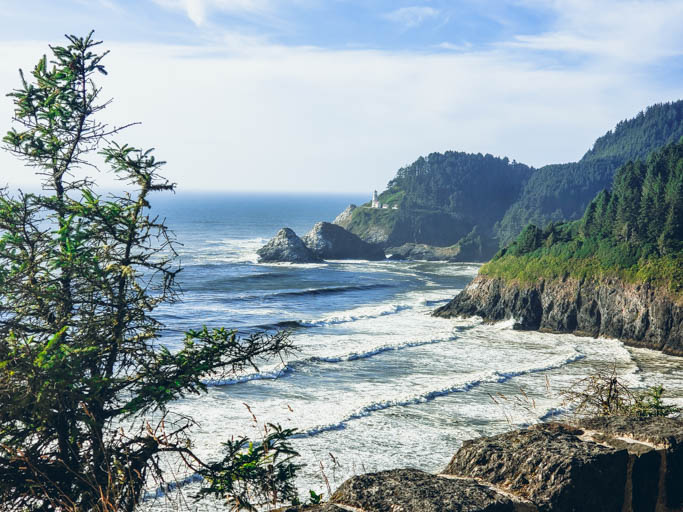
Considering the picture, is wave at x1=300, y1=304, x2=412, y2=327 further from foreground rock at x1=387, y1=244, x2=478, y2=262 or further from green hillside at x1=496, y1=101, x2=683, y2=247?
green hillside at x1=496, y1=101, x2=683, y2=247

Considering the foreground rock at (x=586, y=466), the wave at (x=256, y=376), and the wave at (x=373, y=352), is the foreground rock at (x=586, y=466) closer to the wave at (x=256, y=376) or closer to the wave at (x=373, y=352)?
the wave at (x=256, y=376)

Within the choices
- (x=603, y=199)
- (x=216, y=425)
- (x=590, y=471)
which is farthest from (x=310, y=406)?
(x=603, y=199)

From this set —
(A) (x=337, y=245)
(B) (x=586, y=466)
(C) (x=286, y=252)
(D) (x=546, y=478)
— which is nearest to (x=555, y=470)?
(D) (x=546, y=478)

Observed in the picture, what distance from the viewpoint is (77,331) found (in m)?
6.42

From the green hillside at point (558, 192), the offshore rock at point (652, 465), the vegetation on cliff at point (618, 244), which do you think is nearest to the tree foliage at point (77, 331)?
the offshore rock at point (652, 465)

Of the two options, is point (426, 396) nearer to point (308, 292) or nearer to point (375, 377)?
point (375, 377)

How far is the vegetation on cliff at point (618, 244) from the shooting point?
4588 cm

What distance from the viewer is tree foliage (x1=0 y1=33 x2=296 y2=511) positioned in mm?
5371

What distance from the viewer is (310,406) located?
26234mm

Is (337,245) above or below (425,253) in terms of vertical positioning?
above

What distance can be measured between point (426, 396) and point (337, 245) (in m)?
83.9

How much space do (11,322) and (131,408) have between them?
4.77ft

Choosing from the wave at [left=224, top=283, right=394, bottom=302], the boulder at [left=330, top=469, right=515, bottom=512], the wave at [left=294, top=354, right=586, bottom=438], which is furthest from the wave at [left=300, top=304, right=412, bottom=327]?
the boulder at [left=330, top=469, right=515, bottom=512]

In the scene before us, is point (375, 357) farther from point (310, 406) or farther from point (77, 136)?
point (77, 136)
